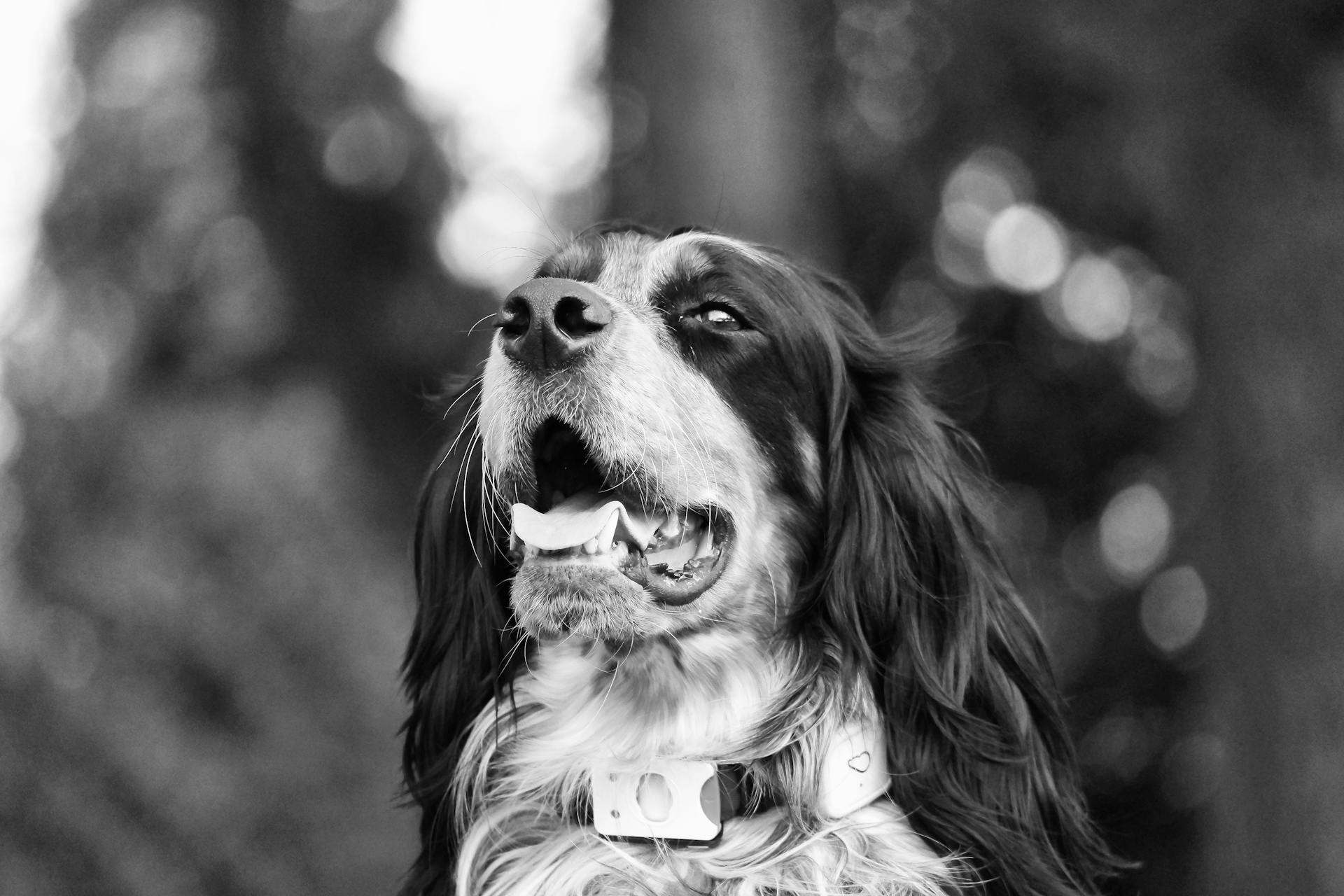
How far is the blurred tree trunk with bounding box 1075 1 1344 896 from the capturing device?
15.3 feet

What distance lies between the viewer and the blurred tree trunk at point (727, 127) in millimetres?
5023

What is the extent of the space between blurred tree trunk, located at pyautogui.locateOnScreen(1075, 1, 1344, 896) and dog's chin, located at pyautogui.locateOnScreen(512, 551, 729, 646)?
3510 millimetres

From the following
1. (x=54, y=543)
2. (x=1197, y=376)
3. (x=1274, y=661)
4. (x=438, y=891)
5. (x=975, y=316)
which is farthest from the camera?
(x=975, y=316)

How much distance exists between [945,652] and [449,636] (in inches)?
45.1

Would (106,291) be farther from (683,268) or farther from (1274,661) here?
(1274,661)

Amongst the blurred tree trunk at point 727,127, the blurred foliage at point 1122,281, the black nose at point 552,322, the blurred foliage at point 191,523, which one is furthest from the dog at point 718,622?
the blurred foliage at point 191,523

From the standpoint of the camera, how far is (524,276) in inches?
195

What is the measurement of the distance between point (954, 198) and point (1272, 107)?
2.36m

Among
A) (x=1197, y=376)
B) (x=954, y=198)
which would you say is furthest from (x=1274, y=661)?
(x=954, y=198)

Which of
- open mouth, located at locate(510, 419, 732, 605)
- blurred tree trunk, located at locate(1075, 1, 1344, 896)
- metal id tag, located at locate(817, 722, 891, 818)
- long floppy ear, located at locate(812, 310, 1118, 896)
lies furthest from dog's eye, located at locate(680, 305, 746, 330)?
blurred tree trunk, located at locate(1075, 1, 1344, 896)

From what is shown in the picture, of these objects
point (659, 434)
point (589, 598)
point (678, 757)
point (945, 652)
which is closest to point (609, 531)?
point (589, 598)

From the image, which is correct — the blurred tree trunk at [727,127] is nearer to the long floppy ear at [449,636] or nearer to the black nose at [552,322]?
the long floppy ear at [449,636]

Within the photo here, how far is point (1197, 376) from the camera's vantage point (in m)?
5.66

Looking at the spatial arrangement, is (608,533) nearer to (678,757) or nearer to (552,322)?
(552,322)
